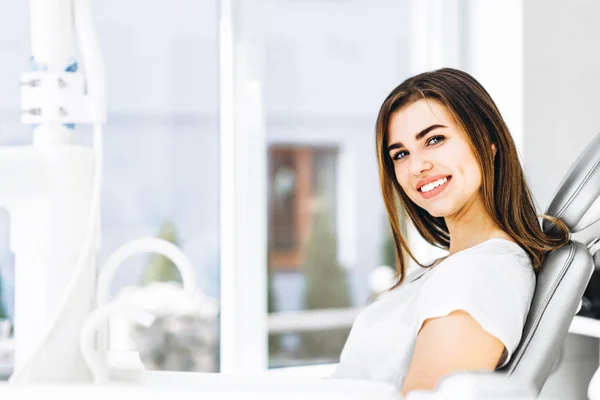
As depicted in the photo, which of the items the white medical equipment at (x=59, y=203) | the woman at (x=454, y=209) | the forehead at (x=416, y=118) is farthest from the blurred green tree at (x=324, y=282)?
the white medical equipment at (x=59, y=203)

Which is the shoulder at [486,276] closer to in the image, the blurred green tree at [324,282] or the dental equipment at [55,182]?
the dental equipment at [55,182]

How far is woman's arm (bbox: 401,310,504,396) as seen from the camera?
40.8 inches

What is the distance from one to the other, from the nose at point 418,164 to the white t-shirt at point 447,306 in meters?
0.16

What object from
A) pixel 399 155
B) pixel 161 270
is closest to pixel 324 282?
pixel 161 270

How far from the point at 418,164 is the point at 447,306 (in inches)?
11.3

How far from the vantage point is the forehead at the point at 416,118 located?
125 centimetres

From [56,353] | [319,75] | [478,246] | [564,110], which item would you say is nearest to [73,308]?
[56,353]

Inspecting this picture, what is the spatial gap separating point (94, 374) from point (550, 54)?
6.67 feet

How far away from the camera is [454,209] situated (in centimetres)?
128

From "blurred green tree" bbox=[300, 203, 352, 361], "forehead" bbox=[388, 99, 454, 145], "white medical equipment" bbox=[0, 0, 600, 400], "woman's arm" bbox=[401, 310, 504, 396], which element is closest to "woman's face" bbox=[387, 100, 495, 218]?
"forehead" bbox=[388, 99, 454, 145]

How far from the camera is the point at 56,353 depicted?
84cm

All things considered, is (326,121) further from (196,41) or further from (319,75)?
(196,41)

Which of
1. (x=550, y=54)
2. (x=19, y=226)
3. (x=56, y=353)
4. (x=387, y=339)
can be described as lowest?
(x=387, y=339)

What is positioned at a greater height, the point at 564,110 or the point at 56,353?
the point at 564,110
